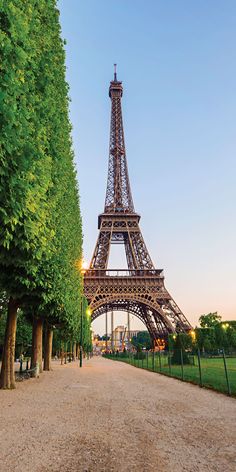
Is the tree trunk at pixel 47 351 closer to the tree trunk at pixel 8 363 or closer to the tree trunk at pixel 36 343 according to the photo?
the tree trunk at pixel 36 343

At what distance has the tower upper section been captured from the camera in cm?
7038

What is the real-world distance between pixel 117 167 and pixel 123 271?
23.6 meters

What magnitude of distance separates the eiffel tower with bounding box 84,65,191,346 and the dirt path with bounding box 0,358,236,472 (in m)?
47.7

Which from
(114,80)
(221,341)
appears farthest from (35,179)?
(114,80)

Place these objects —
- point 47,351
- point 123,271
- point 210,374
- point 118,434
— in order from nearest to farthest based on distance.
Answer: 1. point 118,434
2. point 210,374
3. point 47,351
4. point 123,271

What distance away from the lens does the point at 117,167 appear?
74000 millimetres

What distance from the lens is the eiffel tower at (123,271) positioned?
58.9 meters

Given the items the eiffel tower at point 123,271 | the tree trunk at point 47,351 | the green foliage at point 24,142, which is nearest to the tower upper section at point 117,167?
the eiffel tower at point 123,271

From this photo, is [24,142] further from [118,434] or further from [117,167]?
[117,167]

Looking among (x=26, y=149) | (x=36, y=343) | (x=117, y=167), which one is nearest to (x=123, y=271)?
(x=117, y=167)

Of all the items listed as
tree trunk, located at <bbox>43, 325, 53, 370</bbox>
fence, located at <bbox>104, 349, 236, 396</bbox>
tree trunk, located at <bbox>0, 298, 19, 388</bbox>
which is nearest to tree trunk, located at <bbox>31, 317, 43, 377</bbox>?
tree trunk, located at <bbox>43, 325, 53, 370</bbox>

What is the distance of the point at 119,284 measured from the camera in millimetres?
60969

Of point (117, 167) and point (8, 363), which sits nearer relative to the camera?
point (8, 363)

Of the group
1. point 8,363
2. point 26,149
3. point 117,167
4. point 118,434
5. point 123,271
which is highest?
point 117,167
